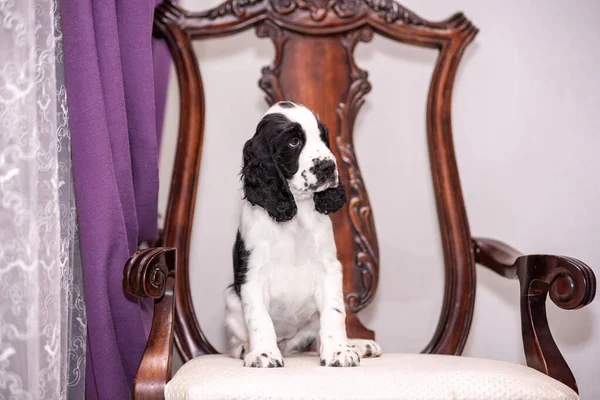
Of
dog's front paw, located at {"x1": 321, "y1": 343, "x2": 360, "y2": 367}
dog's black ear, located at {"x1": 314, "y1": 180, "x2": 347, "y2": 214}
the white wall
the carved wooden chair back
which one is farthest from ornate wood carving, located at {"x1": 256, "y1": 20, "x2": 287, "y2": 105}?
dog's front paw, located at {"x1": 321, "y1": 343, "x2": 360, "y2": 367}

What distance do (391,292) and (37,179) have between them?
136cm

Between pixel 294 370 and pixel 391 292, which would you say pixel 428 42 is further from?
pixel 294 370

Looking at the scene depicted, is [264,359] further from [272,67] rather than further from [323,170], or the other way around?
[272,67]

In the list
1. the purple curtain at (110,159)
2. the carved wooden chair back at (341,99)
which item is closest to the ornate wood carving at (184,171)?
the carved wooden chair back at (341,99)

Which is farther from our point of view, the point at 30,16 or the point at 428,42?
the point at 428,42

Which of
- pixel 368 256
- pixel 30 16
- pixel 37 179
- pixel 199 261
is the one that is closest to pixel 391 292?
pixel 368 256

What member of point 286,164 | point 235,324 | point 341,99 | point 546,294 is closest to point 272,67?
point 341,99

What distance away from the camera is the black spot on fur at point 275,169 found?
1.57 m

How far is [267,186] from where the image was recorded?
1571 millimetres

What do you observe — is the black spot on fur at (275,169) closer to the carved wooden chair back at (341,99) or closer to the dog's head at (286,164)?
the dog's head at (286,164)

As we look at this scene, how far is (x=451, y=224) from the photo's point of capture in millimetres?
1940

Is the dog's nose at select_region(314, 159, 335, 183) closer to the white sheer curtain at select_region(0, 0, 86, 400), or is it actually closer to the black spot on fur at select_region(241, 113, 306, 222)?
the black spot on fur at select_region(241, 113, 306, 222)

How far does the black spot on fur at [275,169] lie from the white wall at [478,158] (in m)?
0.60

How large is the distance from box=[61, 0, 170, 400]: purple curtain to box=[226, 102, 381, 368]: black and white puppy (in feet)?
0.97
